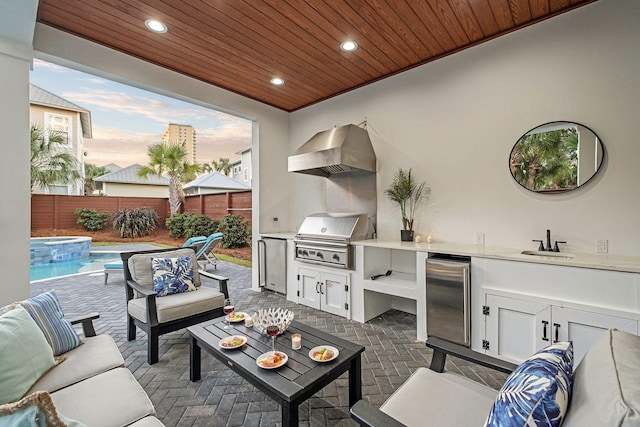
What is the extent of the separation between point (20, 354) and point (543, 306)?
3.46 m

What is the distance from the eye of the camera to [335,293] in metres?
3.65

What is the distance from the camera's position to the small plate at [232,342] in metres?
1.86

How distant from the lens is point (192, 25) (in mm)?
2852

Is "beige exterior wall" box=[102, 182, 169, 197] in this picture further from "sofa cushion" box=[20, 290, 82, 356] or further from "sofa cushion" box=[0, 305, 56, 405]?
"sofa cushion" box=[0, 305, 56, 405]

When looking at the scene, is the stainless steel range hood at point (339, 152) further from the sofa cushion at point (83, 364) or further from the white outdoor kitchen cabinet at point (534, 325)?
the sofa cushion at point (83, 364)

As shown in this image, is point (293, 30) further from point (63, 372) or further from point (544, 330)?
point (544, 330)

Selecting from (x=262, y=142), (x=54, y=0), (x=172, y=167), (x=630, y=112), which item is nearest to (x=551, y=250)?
(x=630, y=112)

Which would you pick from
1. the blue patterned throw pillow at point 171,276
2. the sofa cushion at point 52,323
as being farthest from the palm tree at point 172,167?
the sofa cushion at point 52,323

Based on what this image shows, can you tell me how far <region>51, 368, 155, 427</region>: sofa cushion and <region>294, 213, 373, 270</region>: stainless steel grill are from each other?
244 centimetres

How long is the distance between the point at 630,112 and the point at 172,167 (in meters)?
10.5

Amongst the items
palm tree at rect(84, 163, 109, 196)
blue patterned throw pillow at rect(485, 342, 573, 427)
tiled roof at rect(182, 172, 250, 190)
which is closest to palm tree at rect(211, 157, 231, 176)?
tiled roof at rect(182, 172, 250, 190)

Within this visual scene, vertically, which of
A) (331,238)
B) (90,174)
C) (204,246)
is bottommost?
(204,246)

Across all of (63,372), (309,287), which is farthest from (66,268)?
(63,372)

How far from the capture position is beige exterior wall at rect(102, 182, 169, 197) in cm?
1436
